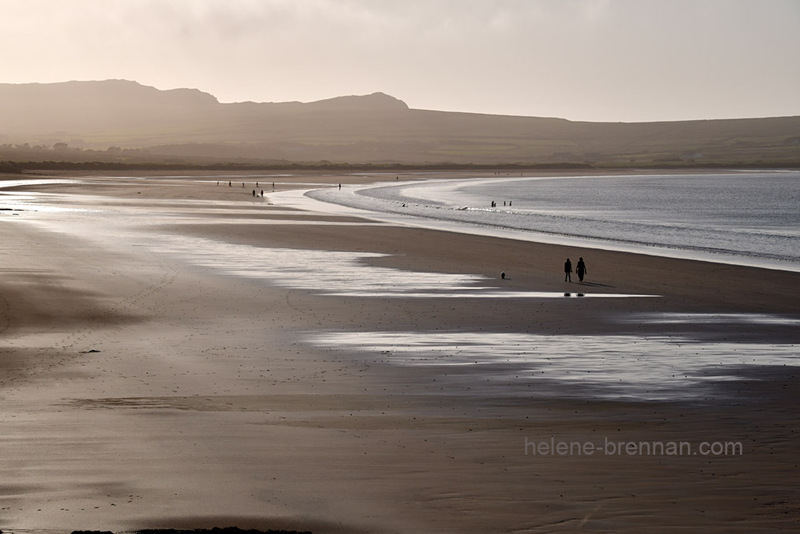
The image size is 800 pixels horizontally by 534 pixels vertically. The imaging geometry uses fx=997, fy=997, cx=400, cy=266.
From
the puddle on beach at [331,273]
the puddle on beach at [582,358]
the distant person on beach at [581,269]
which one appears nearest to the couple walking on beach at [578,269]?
the distant person on beach at [581,269]

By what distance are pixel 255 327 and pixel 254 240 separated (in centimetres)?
2249

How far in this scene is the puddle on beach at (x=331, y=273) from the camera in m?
27.0

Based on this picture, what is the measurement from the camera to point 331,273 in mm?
31141

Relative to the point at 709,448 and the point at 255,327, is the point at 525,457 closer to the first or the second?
the point at 709,448

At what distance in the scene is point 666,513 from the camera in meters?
8.81

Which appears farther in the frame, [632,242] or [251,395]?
[632,242]

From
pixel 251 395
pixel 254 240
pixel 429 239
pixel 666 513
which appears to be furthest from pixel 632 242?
pixel 666 513

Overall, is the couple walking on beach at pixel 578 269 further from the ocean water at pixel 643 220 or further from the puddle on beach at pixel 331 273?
the ocean water at pixel 643 220

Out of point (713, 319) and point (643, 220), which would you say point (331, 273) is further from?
point (643, 220)

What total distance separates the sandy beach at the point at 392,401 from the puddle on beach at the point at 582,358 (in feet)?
0.26

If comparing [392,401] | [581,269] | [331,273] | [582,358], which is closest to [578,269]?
[581,269]

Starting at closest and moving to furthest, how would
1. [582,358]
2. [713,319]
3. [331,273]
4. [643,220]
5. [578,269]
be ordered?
1. [582,358]
2. [713,319]
3. [578,269]
4. [331,273]
5. [643,220]

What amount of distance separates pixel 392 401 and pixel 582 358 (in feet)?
16.3

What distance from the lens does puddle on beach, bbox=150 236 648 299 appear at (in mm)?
26969
